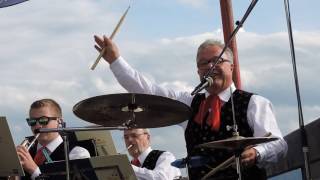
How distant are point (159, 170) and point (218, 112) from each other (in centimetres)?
276

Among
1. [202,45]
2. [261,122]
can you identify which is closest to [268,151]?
[261,122]

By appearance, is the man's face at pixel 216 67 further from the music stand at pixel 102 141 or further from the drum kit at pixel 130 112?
the music stand at pixel 102 141

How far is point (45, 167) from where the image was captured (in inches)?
196

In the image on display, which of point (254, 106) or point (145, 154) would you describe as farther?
A: point (145, 154)

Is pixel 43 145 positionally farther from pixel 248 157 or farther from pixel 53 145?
pixel 248 157

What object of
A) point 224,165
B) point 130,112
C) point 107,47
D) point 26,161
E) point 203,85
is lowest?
point 26,161

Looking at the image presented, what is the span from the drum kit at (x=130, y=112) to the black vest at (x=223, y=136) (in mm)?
223

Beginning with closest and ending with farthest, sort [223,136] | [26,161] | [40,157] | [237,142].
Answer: [237,142] < [223,136] < [26,161] < [40,157]

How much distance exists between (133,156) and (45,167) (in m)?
2.99

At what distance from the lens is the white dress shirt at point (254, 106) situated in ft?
15.3

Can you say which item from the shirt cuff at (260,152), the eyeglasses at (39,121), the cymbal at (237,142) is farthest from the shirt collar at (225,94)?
the eyeglasses at (39,121)

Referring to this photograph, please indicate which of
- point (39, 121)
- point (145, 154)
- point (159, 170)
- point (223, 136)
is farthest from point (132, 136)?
point (223, 136)

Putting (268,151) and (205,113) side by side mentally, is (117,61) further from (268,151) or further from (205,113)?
(268,151)

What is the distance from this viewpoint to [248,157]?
14.5 ft
